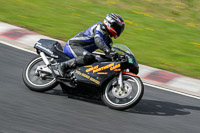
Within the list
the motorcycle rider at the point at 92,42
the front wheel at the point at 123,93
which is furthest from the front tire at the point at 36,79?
the front wheel at the point at 123,93

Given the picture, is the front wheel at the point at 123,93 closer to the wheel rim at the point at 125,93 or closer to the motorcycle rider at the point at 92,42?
the wheel rim at the point at 125,93

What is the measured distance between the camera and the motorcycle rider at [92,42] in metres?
6.40

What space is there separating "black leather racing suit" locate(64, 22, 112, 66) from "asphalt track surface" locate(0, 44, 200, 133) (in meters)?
0.87

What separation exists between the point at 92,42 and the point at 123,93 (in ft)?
3.71

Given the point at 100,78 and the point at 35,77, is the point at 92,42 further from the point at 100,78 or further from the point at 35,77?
the point at 35,77

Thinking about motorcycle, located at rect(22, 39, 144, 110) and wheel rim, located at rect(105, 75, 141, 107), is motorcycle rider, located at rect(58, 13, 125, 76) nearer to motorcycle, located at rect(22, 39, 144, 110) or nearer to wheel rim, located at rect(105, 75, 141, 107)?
motorcycle, located at rect(22, 39, 144, 110)

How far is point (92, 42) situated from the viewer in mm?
6723

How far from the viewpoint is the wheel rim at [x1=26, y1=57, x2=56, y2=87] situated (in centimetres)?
702

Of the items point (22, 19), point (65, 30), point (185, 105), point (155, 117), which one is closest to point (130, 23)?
point (65, 30)

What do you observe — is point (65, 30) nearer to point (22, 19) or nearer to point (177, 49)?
point (22, 19)

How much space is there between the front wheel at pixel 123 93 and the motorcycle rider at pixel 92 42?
1.99ft

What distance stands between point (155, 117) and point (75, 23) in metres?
7.25

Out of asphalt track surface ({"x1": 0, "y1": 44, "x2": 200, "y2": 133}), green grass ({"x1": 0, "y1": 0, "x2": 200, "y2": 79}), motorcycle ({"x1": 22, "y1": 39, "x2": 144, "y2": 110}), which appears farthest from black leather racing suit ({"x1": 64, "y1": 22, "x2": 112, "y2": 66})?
green grass ({"x1": 0, "y1": 0, "x2": 200, "y2": 79})

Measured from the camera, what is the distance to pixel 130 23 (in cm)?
1414
